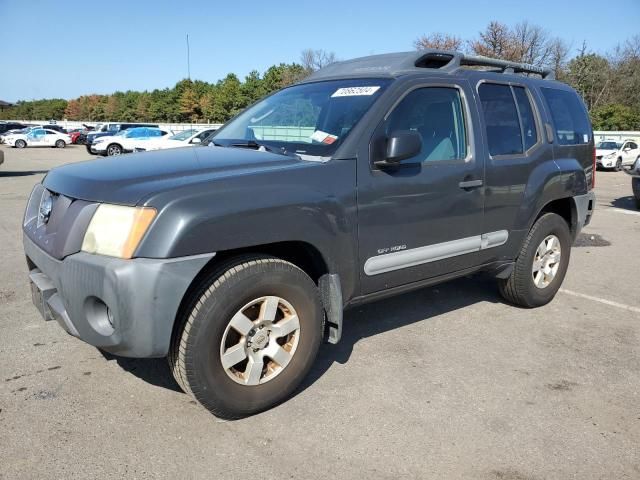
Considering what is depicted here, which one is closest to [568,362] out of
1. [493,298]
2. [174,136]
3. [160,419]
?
[493,298]

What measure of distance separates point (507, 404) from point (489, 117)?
211 centimetres

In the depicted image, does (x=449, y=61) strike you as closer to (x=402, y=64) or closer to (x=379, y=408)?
(x=402, y=64)

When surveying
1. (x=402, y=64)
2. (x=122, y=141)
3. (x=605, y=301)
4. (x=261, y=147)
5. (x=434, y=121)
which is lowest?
(x=605, y=301)

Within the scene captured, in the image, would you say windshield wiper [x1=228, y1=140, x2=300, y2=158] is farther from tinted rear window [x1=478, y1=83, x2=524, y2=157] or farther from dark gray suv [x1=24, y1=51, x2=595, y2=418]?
tinted rear window [x1=478, y1=83, x2=524, y2=157]

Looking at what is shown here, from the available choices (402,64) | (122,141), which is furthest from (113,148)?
(402,64)

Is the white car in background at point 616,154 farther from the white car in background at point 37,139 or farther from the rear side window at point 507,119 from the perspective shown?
the white car in background at point 37,139

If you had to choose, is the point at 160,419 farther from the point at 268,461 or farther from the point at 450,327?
the point at 450,327

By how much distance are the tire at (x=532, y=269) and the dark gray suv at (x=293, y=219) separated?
0.09 feet

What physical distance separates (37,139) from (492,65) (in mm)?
40390

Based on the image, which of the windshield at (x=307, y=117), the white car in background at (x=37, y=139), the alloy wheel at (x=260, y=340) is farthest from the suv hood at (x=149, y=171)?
the white car in background at (x=37, y=139)

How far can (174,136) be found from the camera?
82.3ft

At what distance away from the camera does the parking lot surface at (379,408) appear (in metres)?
2.55

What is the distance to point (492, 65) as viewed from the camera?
450cm

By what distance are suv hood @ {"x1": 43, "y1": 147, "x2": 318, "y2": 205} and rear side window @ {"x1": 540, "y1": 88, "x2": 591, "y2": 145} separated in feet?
9.05
